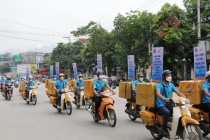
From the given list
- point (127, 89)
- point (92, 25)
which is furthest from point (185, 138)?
point (92, 25)

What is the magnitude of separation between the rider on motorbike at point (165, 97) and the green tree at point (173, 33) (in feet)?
77.5

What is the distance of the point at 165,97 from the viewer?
7.25 meters

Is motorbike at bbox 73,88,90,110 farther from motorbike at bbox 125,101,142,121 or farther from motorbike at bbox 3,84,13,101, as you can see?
motorbike at bbox 3,84,13,101

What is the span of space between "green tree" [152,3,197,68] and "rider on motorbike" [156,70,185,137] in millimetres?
23612

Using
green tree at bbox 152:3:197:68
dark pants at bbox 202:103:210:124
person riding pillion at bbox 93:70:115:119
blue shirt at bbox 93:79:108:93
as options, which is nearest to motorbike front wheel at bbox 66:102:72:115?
person riding pillion at bbox 93:70:115:119

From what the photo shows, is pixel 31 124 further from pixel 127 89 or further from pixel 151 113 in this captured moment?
pixel 151 113

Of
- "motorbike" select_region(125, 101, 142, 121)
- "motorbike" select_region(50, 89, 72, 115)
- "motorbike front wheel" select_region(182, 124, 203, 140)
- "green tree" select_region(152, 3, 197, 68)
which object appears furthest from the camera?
"green tree" select_region(152, 3, 197, 68)

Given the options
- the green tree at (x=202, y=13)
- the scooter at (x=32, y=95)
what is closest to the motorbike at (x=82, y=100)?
the scooter at (x=32, y=95)

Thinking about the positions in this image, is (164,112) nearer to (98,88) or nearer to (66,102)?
(98,88)

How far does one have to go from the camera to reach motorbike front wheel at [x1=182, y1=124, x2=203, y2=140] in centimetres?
609

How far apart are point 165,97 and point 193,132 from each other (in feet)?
4.08

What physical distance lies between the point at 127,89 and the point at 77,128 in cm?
231

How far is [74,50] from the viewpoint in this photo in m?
70.2

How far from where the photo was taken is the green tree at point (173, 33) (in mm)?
30594
